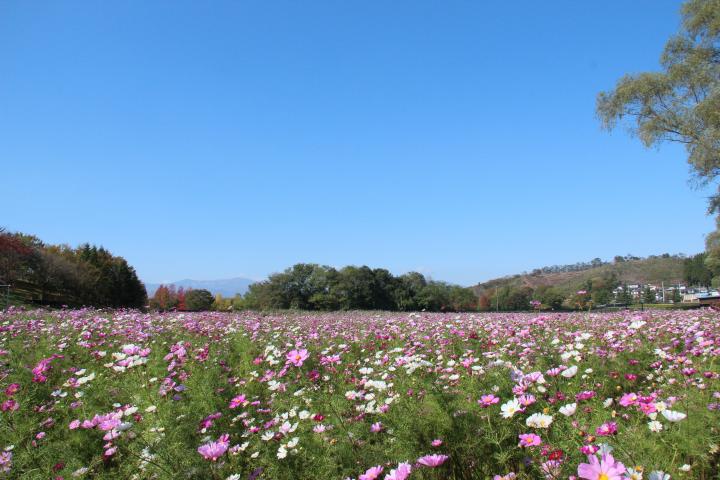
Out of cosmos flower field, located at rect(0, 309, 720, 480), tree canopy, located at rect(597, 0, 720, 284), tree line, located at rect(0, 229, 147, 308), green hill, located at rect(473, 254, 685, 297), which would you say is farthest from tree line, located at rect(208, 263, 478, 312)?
green hill, located at rect(473, 254, 685, 297)

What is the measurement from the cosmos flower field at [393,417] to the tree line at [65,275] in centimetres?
2164

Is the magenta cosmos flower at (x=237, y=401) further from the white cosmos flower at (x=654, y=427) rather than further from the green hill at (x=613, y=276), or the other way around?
the green hill at (x=613, y=276)

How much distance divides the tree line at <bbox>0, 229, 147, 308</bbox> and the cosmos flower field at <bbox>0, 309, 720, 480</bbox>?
2164cm

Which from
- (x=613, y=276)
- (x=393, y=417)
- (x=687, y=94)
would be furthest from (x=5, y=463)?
(x=613, y=276)

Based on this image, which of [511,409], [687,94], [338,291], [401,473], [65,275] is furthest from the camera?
[338,291]

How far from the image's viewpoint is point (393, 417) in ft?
8.93

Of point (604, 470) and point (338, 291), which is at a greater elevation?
point (338, 291)

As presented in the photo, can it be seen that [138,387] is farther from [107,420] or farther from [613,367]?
[613,367]

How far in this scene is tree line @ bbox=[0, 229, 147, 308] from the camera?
3106cm

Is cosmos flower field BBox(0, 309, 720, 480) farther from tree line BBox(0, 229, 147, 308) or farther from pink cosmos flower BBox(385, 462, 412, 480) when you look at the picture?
tree line BBox(0, 229, 147, 308)

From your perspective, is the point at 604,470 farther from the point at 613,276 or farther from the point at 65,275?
the point at 613,276

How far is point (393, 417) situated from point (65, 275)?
1639 inches

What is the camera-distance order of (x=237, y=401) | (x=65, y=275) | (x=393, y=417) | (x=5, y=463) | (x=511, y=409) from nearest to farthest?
(x=511, y=409), (x=5, y=463), (x=393, y=417), (x=237, y=401), (x=65, y=275)

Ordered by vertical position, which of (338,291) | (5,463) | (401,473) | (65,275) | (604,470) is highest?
(65,275)
